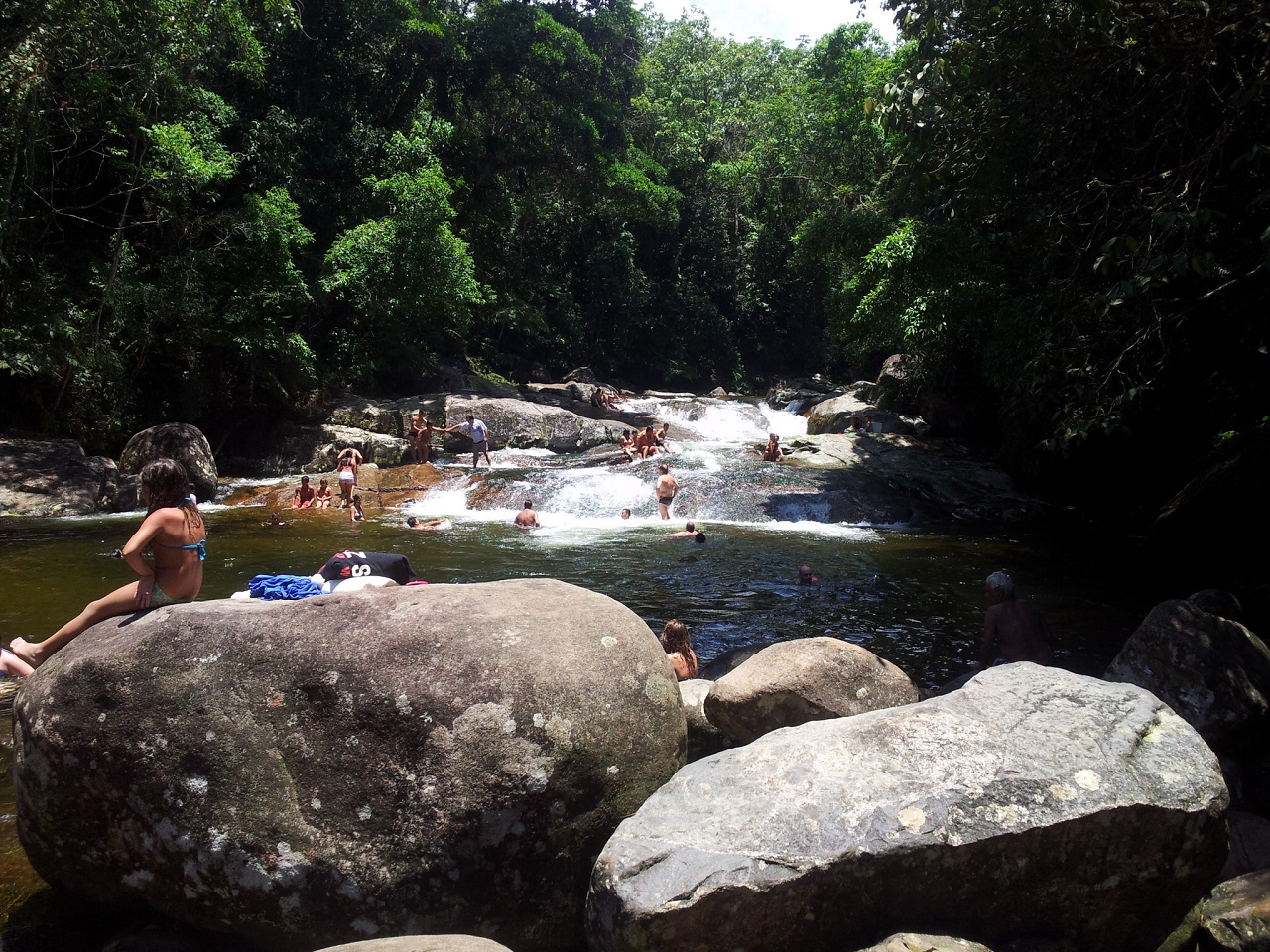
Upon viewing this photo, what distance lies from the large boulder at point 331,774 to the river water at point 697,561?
849 mm

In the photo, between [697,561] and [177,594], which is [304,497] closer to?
[697,561]

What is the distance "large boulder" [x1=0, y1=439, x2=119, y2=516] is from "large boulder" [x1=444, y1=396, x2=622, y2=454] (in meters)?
9.00

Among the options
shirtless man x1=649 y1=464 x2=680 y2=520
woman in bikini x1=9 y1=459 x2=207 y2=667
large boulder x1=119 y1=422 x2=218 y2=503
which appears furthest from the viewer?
large boulder x1=119 y1=422 x2=218 y2=503

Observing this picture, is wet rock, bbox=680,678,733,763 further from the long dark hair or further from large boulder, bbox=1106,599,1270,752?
the long dark hair

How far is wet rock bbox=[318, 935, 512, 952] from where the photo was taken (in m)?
2.92

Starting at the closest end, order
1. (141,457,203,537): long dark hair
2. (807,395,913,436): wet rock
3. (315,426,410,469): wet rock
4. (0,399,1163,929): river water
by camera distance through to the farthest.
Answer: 1. (141,457,203,537): long dark hair
2. (0,399,1163,929): river water
3. (315,426,410,469): wet rock
4. (807,395,913,436): wet rock

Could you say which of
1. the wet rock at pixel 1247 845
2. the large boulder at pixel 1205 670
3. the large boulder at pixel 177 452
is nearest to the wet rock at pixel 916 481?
the large boulder at pixel 1205 670

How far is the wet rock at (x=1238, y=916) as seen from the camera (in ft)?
10.6

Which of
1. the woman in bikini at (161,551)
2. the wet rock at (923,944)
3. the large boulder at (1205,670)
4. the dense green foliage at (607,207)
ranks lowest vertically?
the wet rock at (923,944)

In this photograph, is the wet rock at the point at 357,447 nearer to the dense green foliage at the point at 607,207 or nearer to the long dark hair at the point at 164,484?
the dense green foliage at the point at 607,207

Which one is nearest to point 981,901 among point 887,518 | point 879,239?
point 887,518

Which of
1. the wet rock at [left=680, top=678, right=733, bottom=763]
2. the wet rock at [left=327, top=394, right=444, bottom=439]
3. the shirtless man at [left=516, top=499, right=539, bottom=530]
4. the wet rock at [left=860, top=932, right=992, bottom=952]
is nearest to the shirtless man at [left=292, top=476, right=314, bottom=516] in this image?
the shirtless man at [left=516, top=499, right=539, bottom=530]

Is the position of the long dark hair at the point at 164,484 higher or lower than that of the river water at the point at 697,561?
higher

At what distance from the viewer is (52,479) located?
1501cm
